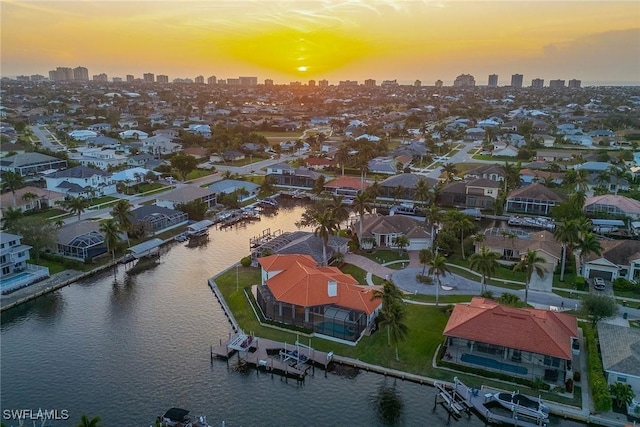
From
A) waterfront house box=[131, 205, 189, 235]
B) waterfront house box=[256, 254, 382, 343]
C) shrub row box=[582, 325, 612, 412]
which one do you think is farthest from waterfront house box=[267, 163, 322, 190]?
shrub row box=[582, 325, 612, 412]

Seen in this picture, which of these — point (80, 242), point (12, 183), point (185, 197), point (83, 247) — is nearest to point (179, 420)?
point (83, 247)

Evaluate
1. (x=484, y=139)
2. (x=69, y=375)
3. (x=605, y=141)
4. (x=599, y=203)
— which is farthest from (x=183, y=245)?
(x=605, y=141)

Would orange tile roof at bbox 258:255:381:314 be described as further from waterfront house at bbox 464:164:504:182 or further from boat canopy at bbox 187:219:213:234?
waterfront house at bbox 464:164:504:182

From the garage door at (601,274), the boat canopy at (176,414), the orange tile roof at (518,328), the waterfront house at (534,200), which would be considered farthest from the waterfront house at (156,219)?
the garage door at (601,274)

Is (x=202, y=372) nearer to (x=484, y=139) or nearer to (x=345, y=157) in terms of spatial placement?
(x=345, y=157)

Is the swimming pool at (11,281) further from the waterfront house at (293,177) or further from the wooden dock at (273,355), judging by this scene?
the waterfront house at (293,177)
